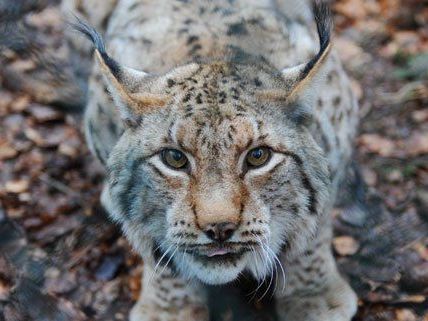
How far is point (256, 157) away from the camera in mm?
2666

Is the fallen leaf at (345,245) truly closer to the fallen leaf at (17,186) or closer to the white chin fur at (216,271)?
the white chin fur at (216,271)

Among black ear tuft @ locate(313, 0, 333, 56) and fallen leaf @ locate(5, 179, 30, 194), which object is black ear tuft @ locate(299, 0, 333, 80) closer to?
black ear tuft @ locate(313, 0, 333, 56)

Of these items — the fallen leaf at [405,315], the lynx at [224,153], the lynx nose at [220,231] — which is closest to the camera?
the lynx nose at [220,231]

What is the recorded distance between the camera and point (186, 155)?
8.77 feet

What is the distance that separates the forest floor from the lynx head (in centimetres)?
65

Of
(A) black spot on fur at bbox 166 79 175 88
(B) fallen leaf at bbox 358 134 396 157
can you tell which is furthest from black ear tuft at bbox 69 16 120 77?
(B) fallen leaf at bbox 358 134 396 157

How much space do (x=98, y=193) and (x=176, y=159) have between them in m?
1.51

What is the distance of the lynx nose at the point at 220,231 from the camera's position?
2.52 meters

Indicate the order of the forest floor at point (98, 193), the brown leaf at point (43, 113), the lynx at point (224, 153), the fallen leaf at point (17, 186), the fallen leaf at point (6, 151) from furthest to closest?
the brown leaf at point (43, 113)
the fallen leaf at point (6, 151)
the fallen leaf at point (17, 186)
the forest floor at point (98, 193)
the lynx at point (224, 153)

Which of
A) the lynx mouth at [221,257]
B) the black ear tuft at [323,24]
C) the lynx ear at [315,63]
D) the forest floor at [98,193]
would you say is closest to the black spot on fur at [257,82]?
the lynx ear at [315,63]

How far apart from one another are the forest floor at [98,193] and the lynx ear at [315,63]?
118cm

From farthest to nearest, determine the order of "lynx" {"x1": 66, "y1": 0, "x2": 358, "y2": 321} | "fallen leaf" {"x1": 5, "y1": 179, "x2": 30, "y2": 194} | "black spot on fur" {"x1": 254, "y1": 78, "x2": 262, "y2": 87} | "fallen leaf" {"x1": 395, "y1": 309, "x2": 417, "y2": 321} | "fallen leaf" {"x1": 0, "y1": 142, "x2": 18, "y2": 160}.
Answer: "fallen leaf" {"x1": 0, "y1": 142, "x2": 18, "y2": 160} → "fallen leaf" {"x1": 5, "y1": 179, "x2": 30, "y2": 194} → "fallen leaf" {"x1": 395, "y1": 309, "x2": 417, "y2": 321} → "black spot on fur" {"x1": 254, "y1": 78, "x2": 262, "y2": 87} → "lynx" {"x1": 66, "y1": 0, "x2": 358, "y2": 321}

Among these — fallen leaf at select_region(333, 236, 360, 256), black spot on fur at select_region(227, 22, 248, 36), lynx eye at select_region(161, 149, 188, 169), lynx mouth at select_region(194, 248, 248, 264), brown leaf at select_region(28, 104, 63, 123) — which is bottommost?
brown leaf at select_region(28, 104, 63, 123)

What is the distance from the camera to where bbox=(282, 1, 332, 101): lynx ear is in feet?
8.94
